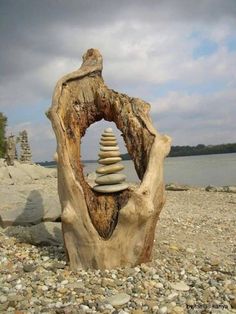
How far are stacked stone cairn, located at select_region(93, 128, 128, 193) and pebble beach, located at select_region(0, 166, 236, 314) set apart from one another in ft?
4.04

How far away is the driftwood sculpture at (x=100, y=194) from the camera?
5.66 metres

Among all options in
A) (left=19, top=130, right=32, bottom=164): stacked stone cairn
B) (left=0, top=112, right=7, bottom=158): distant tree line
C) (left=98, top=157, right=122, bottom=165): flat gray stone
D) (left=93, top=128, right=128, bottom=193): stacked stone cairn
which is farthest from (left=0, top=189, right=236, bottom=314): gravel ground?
(left=0, top=112, right=7, bottom=158): distant tree line

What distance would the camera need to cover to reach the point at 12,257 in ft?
20.9

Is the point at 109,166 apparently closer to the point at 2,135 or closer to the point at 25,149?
the point at 25,149

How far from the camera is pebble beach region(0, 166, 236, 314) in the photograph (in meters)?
4.63

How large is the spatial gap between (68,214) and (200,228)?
17.4ft

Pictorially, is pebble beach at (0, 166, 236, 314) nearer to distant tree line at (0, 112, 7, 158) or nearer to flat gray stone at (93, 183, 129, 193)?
flat gray stone at (93, 183, 129, 193)

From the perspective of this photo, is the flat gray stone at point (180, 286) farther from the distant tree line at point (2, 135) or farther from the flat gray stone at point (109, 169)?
the distant tree line at point (2, 135)

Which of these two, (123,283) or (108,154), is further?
(108,154)

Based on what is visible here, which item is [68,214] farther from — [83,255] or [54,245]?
[54,245]

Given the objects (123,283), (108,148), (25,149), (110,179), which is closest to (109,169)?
(110,179)

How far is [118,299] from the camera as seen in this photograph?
4707mm

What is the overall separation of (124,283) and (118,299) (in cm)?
54

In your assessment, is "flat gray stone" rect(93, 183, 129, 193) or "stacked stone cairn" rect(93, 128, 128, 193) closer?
"flat gray stone" rect(93, 183, 129, 193)
